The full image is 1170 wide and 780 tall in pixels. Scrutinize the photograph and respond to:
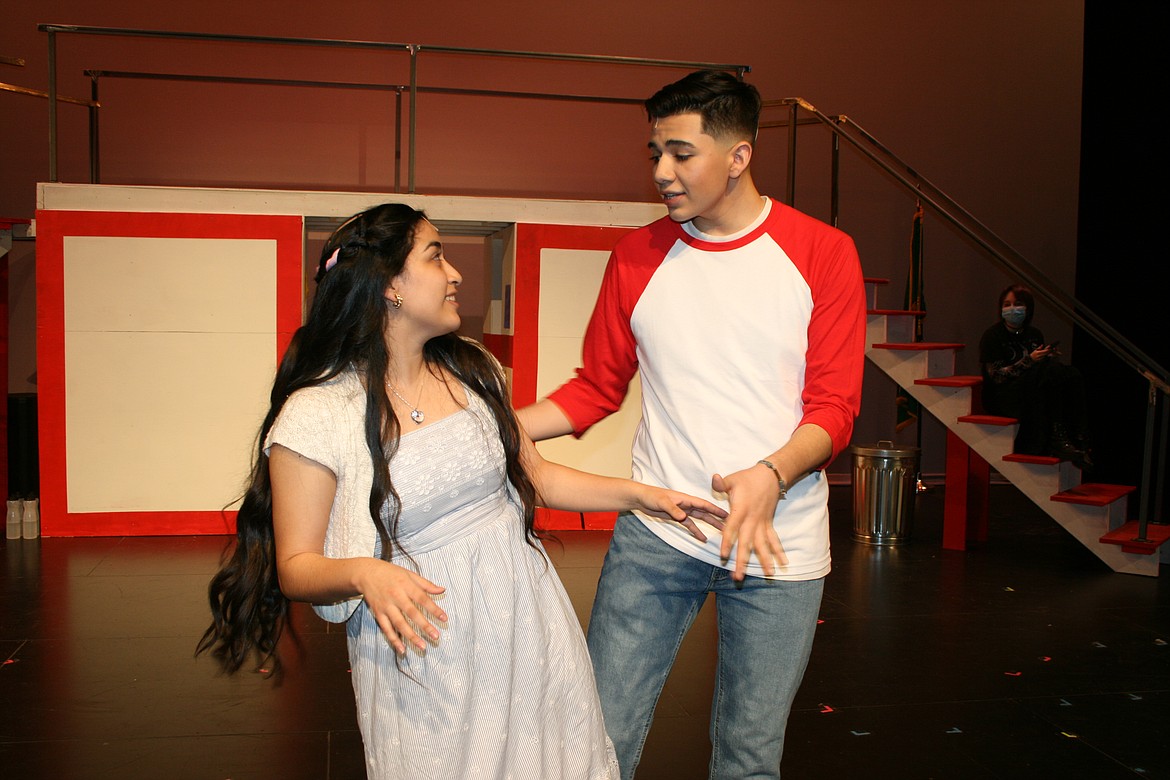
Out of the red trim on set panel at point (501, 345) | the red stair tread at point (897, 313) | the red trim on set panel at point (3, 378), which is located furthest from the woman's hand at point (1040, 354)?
the red trim on set panel at point (3, 378)

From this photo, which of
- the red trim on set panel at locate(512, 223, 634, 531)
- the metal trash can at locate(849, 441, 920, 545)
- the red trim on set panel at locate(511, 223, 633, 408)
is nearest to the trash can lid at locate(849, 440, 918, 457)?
the metal trash can at locate(849, 441, 920, 545)

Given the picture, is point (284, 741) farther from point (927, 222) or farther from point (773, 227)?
point (927, 222)

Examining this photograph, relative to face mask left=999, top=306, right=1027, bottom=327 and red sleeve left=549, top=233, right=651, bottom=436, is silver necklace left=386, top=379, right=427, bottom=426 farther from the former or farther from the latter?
face mask left=999, top=306, right=1027, bottom=327

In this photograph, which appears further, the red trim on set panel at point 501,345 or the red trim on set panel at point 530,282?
the red trim on set panel at point 501,345

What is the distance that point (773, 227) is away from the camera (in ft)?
6.66

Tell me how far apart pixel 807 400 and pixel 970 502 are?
200 inches

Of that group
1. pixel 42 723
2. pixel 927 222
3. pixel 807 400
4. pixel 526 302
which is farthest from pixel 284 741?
pixel 927 222

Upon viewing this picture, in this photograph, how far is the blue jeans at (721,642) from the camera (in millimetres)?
1970

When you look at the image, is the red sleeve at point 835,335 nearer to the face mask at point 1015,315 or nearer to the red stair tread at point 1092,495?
the red stair tread at point 1092,495

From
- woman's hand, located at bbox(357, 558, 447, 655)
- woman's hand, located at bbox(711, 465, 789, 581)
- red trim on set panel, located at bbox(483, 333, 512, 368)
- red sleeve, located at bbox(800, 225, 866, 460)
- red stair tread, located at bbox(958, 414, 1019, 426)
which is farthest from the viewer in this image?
red trim on set panel, located at bbox(483, 333, 512, 368)

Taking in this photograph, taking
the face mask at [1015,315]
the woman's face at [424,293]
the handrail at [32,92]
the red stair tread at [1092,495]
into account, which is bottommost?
the red stair tread at [1092,495]

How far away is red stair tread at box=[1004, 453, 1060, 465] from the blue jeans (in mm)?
4668

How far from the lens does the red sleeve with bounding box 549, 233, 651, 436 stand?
7.11ft

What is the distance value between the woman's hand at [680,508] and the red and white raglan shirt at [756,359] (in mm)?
115
